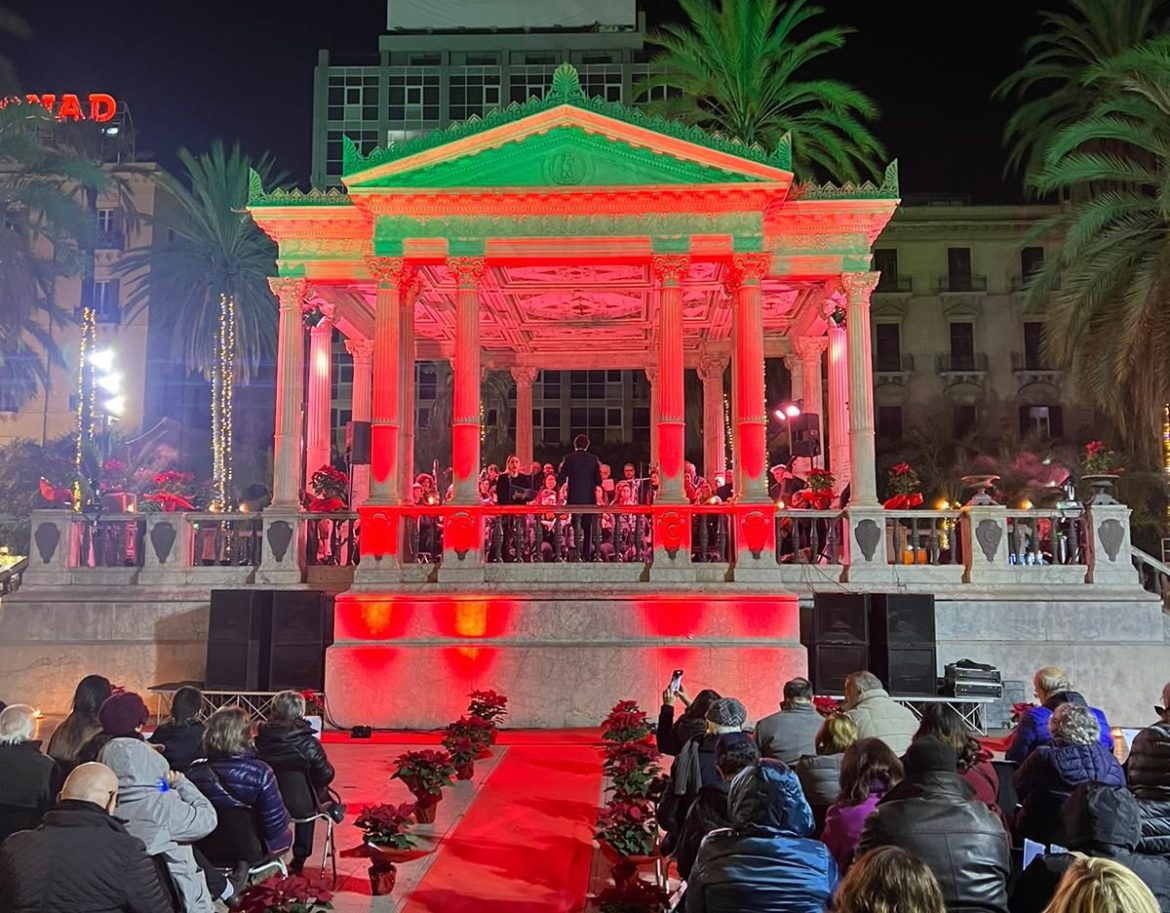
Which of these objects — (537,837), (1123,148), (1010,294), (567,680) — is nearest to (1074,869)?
(537,837)

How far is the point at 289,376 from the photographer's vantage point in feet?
69.0

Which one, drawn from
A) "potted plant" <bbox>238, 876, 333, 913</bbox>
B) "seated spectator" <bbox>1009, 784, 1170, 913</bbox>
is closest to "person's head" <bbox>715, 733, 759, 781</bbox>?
"seated spectator" <bbox>1009, 784, 1170, 913</bbox>

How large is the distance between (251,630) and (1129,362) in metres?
16.9

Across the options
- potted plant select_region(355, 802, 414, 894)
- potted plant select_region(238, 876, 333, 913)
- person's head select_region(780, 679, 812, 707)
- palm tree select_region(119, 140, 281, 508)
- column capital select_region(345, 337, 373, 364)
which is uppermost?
palm tree select_region(119, 140, 281, 508)

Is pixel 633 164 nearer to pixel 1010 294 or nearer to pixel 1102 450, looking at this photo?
pixel 1102 450

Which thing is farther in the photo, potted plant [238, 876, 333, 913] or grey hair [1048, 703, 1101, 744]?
grey hair [1048, 703, 1101, 744]

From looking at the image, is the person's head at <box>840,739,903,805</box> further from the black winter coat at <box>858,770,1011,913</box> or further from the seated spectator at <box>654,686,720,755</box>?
the seated spectator at <box>654,686,720,755</box>

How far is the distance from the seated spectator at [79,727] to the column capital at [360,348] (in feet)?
61.1

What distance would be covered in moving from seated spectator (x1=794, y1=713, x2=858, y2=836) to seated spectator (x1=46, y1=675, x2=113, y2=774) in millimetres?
4695

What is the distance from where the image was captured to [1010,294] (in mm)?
57219

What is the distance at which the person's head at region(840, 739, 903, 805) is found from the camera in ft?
18.8

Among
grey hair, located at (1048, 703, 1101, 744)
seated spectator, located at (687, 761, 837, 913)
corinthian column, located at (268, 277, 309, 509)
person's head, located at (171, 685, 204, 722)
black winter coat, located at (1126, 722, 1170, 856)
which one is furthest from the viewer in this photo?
corinthian column, located at (268, 277, 309, 509)

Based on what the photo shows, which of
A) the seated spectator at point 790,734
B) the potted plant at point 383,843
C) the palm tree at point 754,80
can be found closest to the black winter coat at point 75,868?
the potted plant at point 383,843

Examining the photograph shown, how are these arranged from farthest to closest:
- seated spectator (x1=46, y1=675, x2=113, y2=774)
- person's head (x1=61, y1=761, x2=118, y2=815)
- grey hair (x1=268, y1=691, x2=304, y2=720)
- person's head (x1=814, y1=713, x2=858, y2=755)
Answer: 1. grey hair (x1=268, y1=691, x2=304, y2=720)
2. seated spectator (x1=46, y1=675, x2=113, y2=774)
3. person's head (x1=814, y1=713, x2=858, y2=755)
4. person's head (x1=61, y1=761, x2=118, y2=815)
